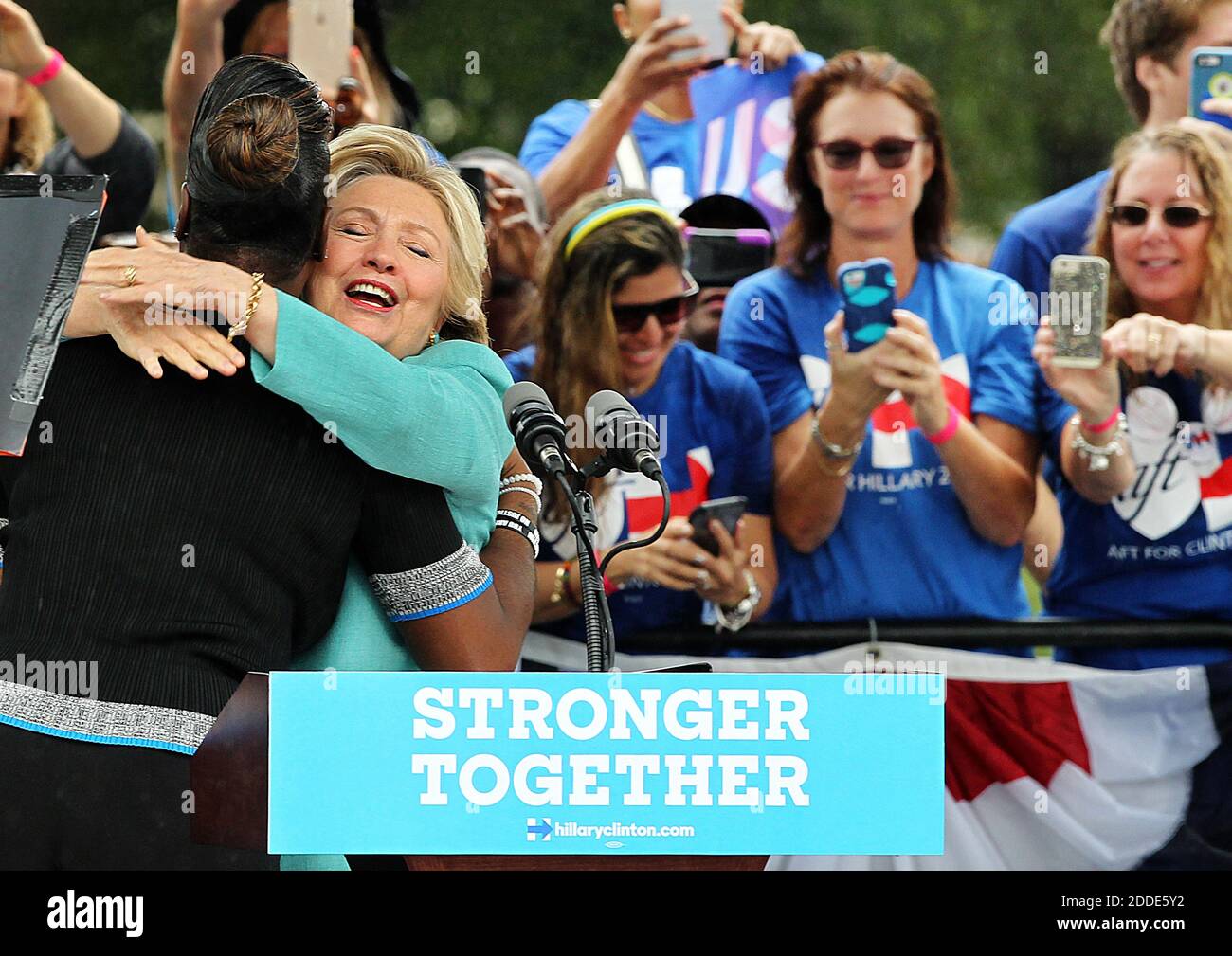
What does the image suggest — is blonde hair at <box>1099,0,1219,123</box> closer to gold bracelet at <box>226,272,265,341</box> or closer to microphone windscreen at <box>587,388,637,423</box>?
microphone windscreen at <box>587,388,637,423</box>

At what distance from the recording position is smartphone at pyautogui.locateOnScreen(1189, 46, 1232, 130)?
4.17m

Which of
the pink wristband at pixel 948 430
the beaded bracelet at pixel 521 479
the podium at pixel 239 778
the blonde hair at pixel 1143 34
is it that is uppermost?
the blonde hair at pixel 1143 34

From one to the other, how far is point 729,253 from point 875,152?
1.47ft

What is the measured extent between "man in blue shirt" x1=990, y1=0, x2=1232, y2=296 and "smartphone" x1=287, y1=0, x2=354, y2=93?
5.71 feet

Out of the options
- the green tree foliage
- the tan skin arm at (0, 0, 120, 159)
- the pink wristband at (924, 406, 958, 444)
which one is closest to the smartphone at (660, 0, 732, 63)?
the green tree foliage

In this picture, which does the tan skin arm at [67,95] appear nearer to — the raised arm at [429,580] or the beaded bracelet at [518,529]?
the beaded bracelet at [518,529]

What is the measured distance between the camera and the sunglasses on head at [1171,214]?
13.4 feet

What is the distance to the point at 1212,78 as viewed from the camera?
13.7 ft

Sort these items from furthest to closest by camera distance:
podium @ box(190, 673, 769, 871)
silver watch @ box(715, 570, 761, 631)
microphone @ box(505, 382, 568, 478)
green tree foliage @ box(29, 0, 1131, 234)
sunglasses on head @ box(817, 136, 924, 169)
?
1. green tree foliage @ box(29, 0, 1131, 234)
2. sunglasses on head @ box(817, 136, 924, 169)
3. silver watch @ box(715, 570, 761, 631)
4. microphone @ box(505, 382, 568, 478)
5. podium @ box(190, 673, 769, 871)

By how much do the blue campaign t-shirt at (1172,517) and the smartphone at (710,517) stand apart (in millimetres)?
880

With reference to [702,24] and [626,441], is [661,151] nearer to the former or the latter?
[702,24]

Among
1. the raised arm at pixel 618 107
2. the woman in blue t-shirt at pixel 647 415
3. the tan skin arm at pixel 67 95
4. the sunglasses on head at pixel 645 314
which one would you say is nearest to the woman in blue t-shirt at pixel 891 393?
the woman in blue t-shirt at pixel 647 415
